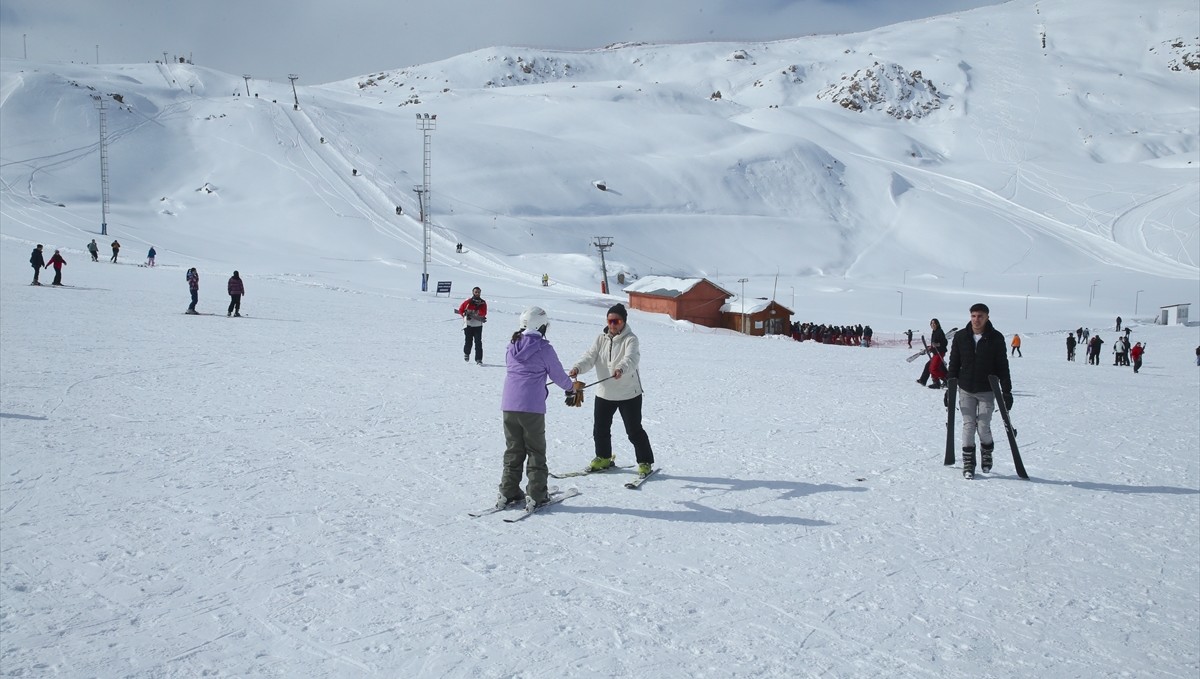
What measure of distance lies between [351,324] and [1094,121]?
141m

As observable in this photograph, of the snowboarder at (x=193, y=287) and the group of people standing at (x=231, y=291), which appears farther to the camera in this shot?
the snowboarder at (x=193, y=287)

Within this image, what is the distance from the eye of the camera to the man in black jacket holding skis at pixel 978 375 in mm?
7754

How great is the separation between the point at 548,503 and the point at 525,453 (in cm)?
49

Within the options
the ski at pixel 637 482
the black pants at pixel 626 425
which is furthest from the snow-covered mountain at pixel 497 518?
the black pants at pixel 626 425

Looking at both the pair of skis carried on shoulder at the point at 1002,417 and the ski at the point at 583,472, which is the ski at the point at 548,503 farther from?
the pair of skis carried on shoulder at the point at 1002,417

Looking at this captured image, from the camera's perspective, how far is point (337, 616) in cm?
456

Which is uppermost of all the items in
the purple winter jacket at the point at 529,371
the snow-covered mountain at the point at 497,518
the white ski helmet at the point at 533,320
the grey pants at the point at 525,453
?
the white ski helmet at the point at 533,320

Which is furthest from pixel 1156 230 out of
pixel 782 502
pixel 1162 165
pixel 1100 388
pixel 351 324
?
pixel 782 502

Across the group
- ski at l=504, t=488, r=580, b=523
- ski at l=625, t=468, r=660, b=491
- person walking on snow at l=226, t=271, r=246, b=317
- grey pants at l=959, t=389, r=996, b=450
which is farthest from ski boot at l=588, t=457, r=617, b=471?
person walking on snow at l=226, t=271, r=246, b=317

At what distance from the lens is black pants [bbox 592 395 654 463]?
728 centimetres

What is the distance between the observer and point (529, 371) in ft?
20.3

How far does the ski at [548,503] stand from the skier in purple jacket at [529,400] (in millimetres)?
62

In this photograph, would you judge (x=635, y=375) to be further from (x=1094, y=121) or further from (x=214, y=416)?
(x=1094, y=121)

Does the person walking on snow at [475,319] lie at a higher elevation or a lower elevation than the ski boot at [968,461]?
higher
